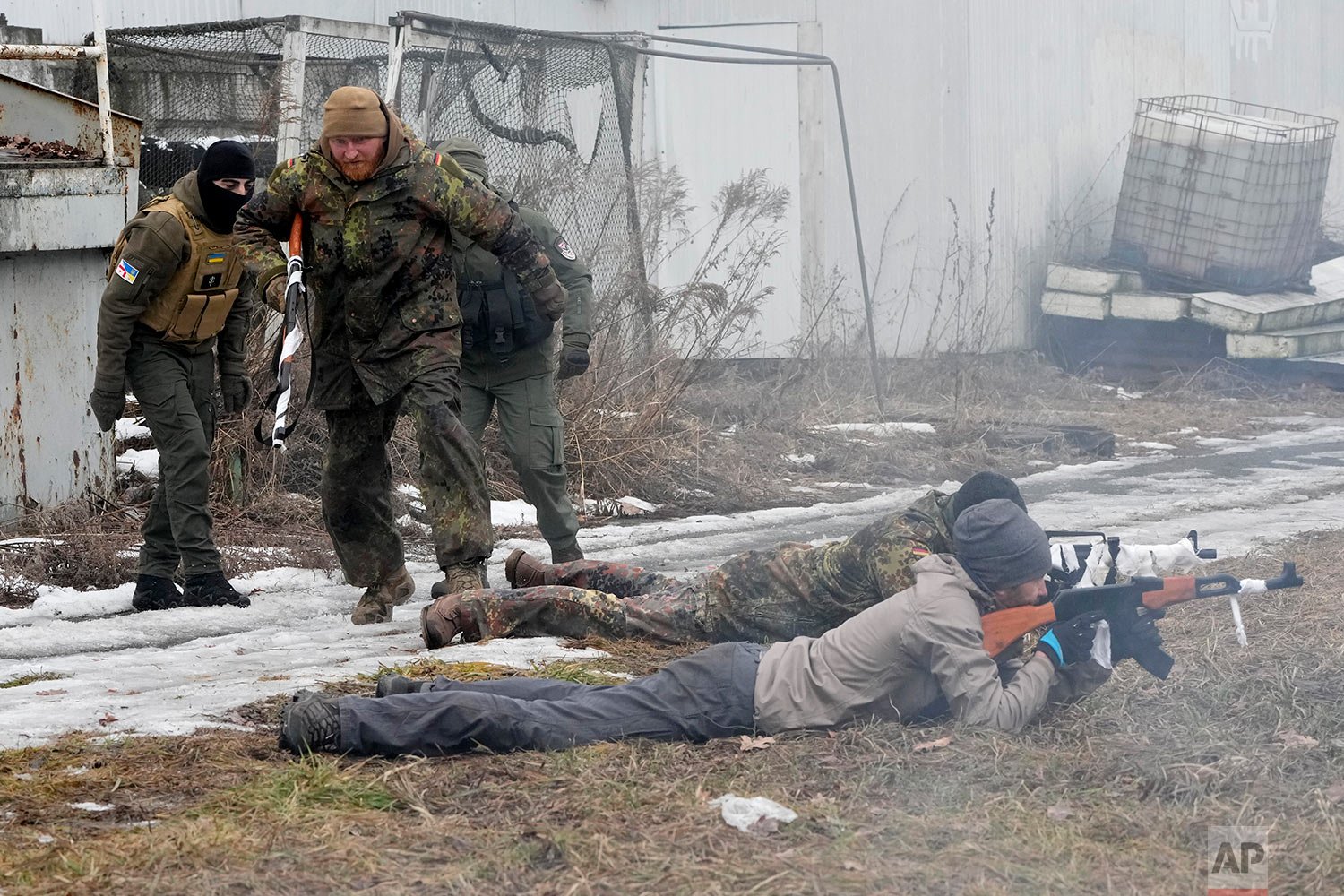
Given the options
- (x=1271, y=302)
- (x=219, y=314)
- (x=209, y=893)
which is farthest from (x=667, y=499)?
(x=1271, y=302)

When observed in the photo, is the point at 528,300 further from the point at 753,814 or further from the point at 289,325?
the point at 753,814

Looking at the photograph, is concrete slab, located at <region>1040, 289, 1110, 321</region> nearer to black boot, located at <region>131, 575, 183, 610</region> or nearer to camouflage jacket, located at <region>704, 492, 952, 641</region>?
camouflage jacket, located at <region>704, 492, 952, 641</region>

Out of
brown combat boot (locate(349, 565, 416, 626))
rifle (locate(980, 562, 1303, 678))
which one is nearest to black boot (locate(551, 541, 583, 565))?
brown combat boot (locate(349, 565, 416, 626))

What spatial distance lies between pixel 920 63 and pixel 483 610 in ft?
33.1

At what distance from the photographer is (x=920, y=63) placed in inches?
558

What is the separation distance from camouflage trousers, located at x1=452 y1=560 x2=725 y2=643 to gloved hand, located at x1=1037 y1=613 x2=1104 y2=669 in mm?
1425

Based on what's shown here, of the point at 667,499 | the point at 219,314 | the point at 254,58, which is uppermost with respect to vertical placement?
the point at 254,58

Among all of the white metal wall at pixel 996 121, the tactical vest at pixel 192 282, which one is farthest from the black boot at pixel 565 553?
the white metal wall at pixel 996 121

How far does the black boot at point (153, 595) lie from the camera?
6.40 metres

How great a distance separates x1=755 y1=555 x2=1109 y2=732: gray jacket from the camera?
4.05 m

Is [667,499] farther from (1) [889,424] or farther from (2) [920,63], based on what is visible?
(2) [920,63]

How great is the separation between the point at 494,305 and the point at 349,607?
144 cm

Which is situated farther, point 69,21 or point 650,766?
point 69,21

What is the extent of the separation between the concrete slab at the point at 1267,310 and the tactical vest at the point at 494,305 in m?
9.51
